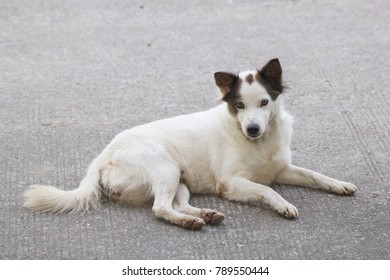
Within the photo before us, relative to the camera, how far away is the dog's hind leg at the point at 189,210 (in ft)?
16.1

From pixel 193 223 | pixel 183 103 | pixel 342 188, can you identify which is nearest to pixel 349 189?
pixel 342 188

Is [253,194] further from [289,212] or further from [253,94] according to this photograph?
[253,94]

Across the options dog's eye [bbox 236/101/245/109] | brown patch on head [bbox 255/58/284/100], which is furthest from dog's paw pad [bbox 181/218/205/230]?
brown patch on head [bbox 255/58/284/100]

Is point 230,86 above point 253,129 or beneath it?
above

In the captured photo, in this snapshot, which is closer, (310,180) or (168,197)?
(168,197)

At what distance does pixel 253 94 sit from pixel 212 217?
810 mm

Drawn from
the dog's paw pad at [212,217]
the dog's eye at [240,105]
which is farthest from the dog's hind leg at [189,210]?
the dog's eye at [240,105]

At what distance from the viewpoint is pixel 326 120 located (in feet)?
21.2

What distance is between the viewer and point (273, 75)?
Result: 5215mm

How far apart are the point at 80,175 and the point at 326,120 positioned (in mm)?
2007

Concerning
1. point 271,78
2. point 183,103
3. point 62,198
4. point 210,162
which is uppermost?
point 271,78

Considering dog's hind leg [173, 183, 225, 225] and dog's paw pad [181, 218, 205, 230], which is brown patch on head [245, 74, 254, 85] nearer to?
dog's hind leg [173, 183, 225, 225]

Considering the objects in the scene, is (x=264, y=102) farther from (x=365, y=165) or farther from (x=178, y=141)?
(x=365, y=165)

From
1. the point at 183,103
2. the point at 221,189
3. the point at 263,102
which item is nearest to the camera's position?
the point at 263,102
